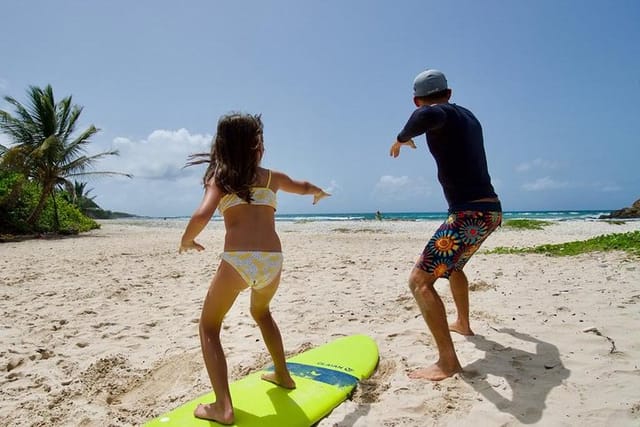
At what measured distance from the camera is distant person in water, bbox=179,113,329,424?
7.91ft

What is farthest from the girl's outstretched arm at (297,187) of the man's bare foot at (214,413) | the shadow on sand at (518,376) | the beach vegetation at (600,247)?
the beach vegetation at (600,247)

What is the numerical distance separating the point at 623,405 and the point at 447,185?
171 centimetres

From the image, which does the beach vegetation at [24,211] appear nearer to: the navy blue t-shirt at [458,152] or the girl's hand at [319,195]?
the girl's hand at [319,195]

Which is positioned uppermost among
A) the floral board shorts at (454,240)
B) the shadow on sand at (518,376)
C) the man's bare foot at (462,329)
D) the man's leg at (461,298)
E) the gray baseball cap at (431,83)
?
the gray baseball cap at (431,83)

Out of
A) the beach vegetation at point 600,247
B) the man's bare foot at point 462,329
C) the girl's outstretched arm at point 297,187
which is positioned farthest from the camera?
the beach vegetation at point 600,247

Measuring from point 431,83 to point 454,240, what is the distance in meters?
1.22

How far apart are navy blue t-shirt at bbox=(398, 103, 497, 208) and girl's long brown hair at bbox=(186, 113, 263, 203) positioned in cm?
113

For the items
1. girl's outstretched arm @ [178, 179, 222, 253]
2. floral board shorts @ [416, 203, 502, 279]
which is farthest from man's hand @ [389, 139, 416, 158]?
girl's outstretched arm @ [178, 179, 222, 253]

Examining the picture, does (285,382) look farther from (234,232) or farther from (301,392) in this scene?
(234,232)

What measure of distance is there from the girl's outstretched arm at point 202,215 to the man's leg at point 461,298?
88.3 inches

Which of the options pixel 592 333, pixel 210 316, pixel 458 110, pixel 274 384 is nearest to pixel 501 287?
pixel 592 333

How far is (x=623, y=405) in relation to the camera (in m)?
2.31

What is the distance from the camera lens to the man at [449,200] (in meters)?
2.93

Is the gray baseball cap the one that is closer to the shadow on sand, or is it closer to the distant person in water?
the distant person in water
